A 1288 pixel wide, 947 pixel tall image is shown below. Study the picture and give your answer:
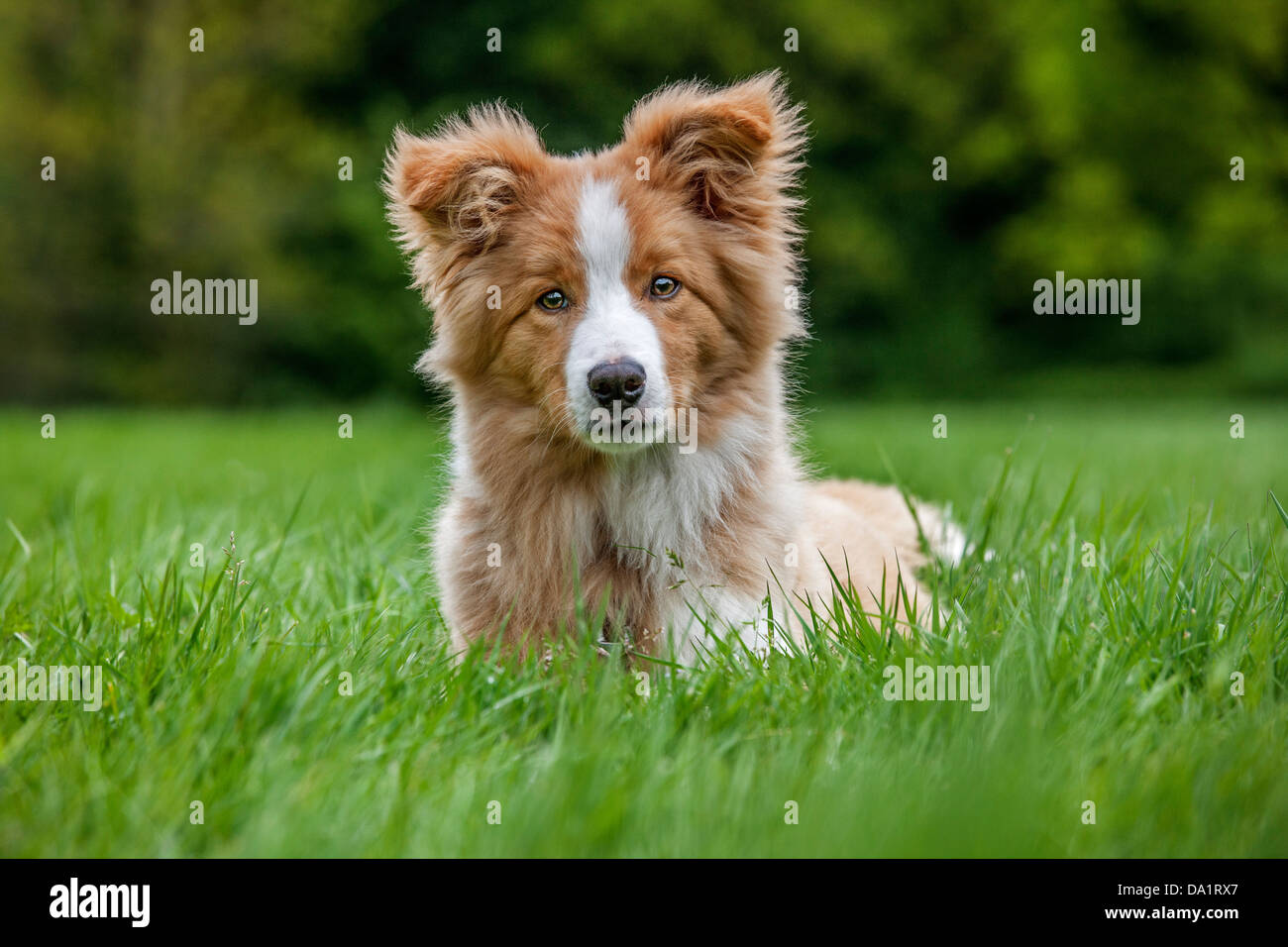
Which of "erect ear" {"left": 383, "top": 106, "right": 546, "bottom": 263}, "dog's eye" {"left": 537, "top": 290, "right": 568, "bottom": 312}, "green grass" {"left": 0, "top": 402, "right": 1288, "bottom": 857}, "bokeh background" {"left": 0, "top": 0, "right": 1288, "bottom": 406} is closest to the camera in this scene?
"green grass" {"left": 0, "top": 402, "right": 1288, "bottom": 857}

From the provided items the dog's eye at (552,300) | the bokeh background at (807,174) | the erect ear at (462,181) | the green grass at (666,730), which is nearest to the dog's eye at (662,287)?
the dog's eye at (552,300)

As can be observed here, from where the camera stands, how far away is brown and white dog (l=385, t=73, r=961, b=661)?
373 centimetres

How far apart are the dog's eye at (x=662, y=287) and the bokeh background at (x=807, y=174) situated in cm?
1287

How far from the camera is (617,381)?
3521 millimetres

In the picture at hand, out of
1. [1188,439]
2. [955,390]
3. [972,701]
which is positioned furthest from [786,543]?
[955,390]

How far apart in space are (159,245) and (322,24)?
15.3 ft

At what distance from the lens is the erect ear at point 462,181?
390 cm

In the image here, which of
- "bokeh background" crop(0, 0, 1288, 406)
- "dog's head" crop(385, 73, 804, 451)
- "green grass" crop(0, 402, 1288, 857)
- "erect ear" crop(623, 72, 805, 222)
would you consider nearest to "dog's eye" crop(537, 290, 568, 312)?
"dog's head" crop(385, 73, 804, 451)

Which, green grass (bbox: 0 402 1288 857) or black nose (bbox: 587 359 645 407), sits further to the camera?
black nose (bbox: 587 359 645 407)

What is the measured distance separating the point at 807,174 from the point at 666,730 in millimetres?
18368

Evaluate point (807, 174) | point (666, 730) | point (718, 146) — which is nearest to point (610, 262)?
point (718, 146)

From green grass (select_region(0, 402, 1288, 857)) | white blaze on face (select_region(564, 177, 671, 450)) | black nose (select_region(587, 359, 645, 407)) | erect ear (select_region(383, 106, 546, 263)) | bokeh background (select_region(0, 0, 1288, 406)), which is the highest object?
bokeh background (select_region(0, 0, 1288, 406))

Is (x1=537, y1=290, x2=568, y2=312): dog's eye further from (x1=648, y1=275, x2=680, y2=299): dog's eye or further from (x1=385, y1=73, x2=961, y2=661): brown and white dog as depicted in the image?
(x1=648, y1=275, x2=680, y2=299): dog's eye

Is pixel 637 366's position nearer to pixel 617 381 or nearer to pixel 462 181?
pixel 617 381
